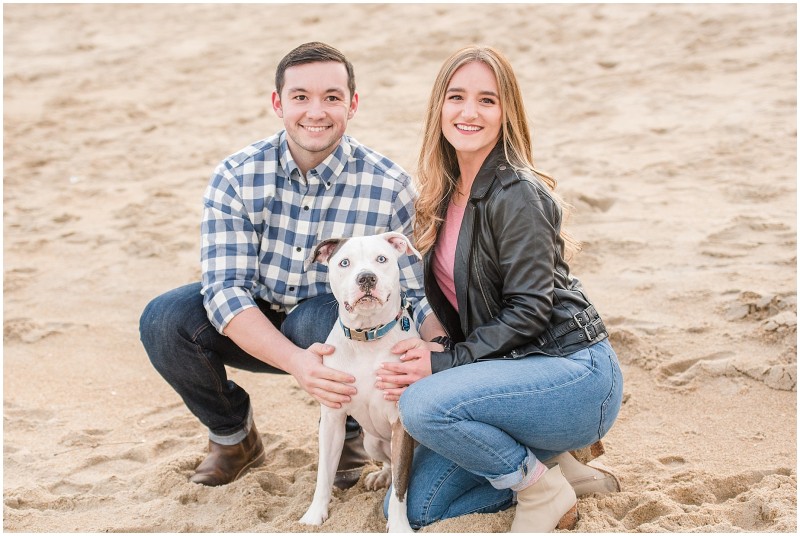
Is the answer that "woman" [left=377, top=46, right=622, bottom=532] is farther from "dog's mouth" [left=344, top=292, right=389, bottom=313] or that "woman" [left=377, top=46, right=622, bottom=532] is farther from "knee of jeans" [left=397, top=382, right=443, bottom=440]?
"dog's mouth" [left=344, top=292, right=389, bottom=313]

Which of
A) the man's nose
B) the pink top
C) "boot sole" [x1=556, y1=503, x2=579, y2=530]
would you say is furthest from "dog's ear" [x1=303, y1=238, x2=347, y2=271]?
"boot sole" [x1=556, y1=503, x2=579, y2=530]

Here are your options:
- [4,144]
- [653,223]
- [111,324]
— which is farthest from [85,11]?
[653,223]

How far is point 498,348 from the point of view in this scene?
10.7 feet

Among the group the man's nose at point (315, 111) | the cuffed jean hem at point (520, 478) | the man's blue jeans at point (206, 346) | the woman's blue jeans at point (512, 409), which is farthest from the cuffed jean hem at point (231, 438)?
the man's nose at point (315, 111)

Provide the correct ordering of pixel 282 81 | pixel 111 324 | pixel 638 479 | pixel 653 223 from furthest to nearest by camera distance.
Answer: pixel 653 223, pixel 111 324, pixel 282 81, pixel 638 479

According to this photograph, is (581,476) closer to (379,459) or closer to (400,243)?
(379,459)

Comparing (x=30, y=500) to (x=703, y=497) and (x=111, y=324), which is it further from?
(x=703, y=497)

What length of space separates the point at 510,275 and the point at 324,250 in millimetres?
770

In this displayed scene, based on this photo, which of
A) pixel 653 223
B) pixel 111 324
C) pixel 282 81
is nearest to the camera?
pixel 282 81

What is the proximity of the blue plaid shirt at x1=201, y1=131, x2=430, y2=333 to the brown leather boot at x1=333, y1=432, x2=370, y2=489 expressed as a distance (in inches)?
27.3

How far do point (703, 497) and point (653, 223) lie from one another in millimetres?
2941

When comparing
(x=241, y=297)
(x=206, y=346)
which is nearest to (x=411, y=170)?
(x=241, y=297)

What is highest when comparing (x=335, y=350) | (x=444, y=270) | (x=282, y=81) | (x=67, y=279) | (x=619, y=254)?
(x=282, y=81)

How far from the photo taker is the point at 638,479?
3.63 meters
